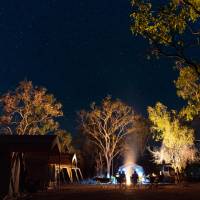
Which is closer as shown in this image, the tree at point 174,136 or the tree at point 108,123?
the tree at point 174,136

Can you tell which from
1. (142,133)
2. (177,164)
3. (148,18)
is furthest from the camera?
(142,133)

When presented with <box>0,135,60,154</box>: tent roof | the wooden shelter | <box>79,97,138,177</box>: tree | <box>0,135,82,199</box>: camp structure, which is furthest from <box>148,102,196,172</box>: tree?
<box>0,135,60,154</box>: tent roof

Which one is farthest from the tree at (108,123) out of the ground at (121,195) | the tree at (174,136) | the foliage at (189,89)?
the foliage at (189,89)

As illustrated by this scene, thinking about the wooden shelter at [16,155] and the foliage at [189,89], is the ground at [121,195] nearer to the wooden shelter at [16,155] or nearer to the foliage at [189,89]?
the wooden shelter at [16,155]

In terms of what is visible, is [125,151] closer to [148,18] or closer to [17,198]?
[17,198]

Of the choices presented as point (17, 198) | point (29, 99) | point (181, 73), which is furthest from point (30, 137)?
point (29, 99)

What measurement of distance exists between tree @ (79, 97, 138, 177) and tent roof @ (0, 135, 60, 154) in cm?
2456

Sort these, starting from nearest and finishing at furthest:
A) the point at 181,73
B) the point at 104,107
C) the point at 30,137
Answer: the point at 181,73
the point at 30,137
the point at 104,107

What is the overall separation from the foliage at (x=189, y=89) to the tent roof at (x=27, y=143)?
718 cm

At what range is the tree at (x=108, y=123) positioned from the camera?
46.3 m

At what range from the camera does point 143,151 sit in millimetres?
60406

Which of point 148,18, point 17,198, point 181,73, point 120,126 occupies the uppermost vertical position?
point 120,126

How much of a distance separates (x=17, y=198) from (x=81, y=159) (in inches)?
1293

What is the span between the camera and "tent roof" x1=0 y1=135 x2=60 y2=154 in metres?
18.8
